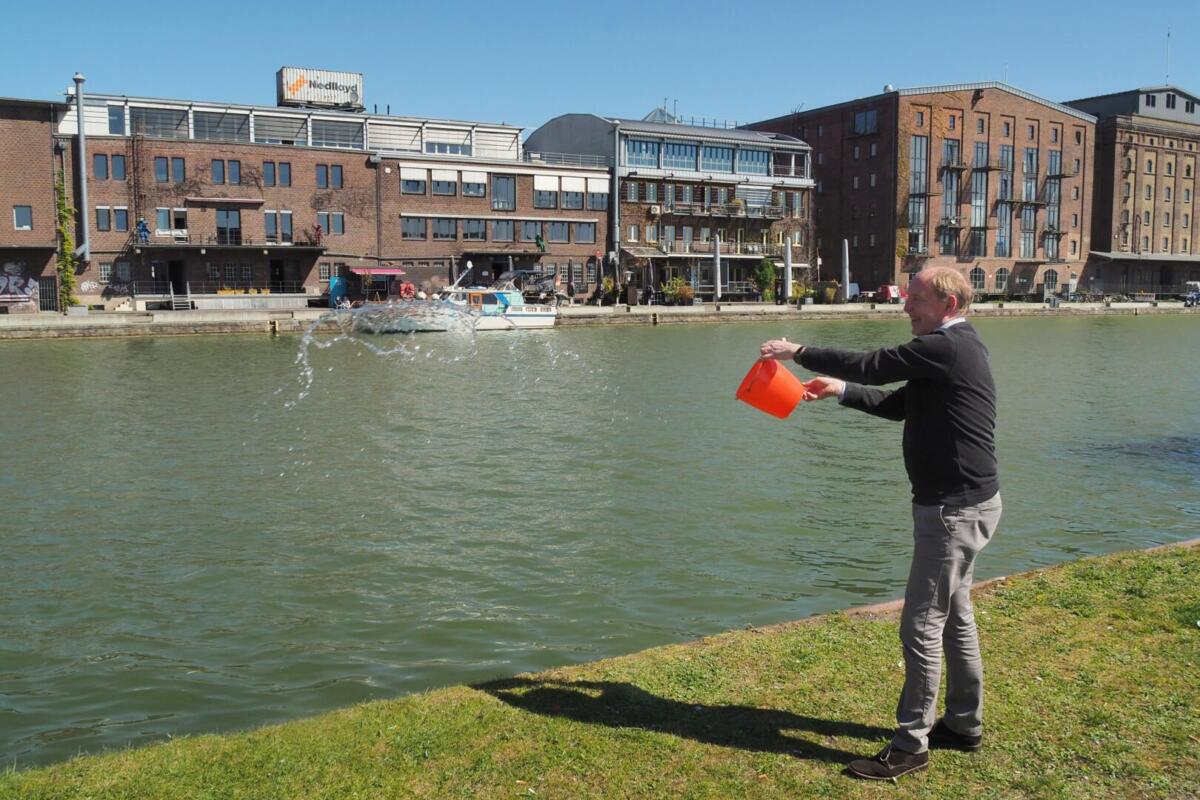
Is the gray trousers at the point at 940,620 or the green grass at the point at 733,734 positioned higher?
the gray trousers at the point at 940,620

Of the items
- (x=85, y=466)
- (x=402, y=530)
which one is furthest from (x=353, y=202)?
(x=402, y=530)

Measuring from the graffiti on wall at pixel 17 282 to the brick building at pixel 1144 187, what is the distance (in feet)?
286

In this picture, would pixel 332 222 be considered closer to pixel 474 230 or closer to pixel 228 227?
pixel 228 227

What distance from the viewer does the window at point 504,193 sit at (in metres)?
67.3

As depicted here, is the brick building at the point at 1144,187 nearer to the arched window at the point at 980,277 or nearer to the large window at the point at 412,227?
the arched window at the point at 980,277

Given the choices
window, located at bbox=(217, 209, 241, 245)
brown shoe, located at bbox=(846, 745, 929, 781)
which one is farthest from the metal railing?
brown shoe, located at bbox=(846, 745, 929, 781)

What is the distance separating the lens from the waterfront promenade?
45.5 m

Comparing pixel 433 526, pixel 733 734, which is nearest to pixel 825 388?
pixel 733 734

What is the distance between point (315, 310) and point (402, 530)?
4587 cm

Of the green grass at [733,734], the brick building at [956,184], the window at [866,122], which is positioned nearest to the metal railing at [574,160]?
the brick building at [956,184]

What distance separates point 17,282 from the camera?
52281mm

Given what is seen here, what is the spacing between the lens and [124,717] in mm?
7559

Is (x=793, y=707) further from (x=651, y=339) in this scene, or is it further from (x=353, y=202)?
(x=353, y=202)

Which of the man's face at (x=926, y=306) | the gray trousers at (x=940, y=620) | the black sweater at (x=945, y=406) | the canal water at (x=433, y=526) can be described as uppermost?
the man's face at (x=926, y=306)
